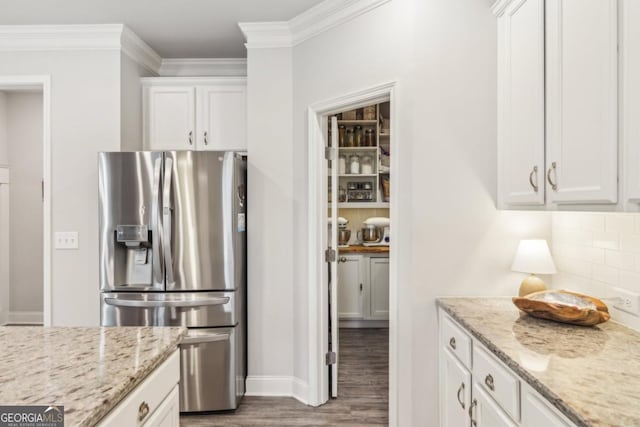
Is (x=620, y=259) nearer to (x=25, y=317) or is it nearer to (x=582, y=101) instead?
(x=582, y=101)

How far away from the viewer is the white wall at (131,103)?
316cm

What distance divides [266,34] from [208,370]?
2.47m

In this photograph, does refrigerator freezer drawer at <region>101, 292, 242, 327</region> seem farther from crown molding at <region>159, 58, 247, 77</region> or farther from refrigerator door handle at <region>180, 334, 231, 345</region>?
crown molding at <region>159, 58, 247, 77</region>

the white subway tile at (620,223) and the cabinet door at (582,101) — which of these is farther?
the white subway tile at (620,223)

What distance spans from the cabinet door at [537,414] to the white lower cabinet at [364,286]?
3256mm

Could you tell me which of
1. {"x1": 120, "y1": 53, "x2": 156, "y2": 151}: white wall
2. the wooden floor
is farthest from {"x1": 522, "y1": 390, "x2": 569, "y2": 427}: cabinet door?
{"x1": 120, "y1": 53, "x2": 156, "y2": 151}: white wall

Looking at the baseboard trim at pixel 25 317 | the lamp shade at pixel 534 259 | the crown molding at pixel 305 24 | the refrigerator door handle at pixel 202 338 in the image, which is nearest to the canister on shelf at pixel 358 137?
the crown molding at pixel 305 24

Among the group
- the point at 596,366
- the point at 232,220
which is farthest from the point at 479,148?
the point at 232,220

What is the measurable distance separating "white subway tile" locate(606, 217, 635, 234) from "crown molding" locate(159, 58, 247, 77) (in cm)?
311

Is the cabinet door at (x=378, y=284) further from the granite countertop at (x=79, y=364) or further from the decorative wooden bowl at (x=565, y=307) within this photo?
the granite countertop at (x=79, y=364)

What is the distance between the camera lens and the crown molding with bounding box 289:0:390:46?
98.2 inches

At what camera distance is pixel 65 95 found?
3119mm

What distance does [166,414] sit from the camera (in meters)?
1.35

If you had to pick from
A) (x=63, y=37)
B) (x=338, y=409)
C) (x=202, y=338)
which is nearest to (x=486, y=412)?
(x=338, y=409)
